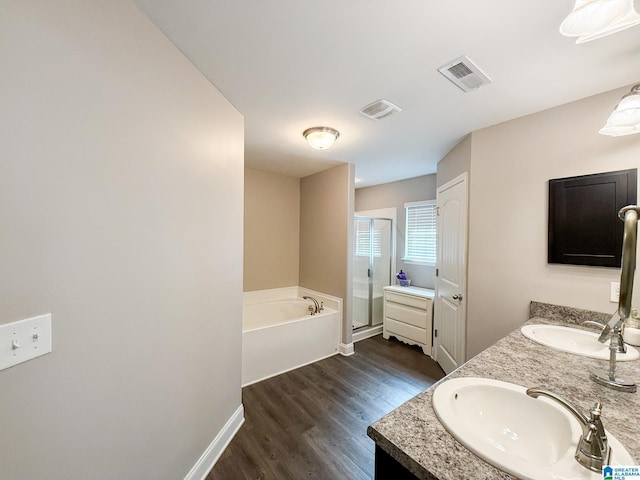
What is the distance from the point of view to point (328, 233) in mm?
3461

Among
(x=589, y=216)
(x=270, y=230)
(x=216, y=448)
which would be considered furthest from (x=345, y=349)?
(x=589, y=216)

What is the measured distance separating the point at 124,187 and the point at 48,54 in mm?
→ 434

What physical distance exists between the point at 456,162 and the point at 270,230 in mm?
2548

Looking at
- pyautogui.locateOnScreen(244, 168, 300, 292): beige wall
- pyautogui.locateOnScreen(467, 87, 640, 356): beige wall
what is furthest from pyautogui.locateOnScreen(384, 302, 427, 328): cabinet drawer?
pyautogui.locateOnScreen(244, 168, 300, 292): beige wall

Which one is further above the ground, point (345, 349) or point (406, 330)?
point (406, 330)

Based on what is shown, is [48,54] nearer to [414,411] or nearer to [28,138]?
[28,138]

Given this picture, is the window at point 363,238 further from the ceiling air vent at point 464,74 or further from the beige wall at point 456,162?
the ceiling air vent at point 464,74

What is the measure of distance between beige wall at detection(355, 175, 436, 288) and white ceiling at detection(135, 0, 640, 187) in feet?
5.62

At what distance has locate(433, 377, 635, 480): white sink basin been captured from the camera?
2.07 feet

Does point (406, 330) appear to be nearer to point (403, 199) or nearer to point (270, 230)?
point (403, 199)

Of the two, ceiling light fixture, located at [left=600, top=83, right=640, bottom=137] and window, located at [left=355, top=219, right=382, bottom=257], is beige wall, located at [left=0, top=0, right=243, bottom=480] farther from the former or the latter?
window, located at [left=355, top=219, right=382, bottom=257]

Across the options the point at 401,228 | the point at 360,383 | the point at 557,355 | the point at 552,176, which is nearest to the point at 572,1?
the point at 552,176

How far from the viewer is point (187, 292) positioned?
4.59 ft

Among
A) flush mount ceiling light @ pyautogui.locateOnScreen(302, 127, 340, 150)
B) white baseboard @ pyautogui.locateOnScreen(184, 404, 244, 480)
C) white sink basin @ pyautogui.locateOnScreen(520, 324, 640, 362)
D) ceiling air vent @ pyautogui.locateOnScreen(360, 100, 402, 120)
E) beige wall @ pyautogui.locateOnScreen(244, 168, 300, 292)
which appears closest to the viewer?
white sink basin @ pyautogui.locateOnScreen(520, 324, 640, 362)
